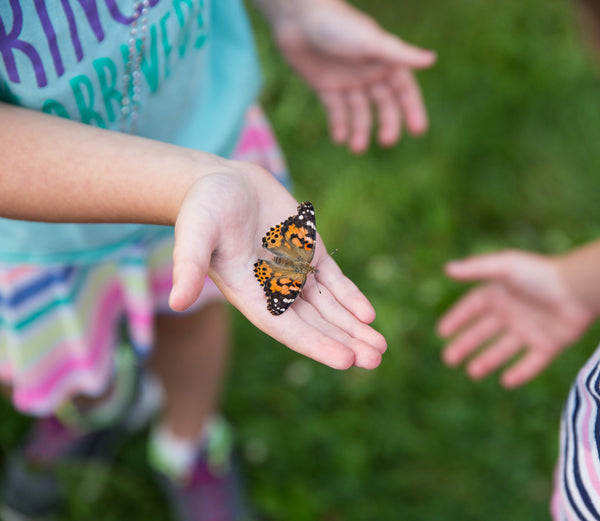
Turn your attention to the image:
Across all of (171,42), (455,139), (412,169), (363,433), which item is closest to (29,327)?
(171,42)

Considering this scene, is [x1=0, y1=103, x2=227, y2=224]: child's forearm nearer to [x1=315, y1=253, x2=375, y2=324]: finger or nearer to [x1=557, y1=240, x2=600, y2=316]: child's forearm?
[x1=315, y1=253, x2=375, y2=324]: finger

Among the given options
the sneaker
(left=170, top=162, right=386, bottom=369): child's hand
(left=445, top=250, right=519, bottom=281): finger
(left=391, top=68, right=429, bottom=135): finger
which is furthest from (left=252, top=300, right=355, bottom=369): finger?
the sneaker

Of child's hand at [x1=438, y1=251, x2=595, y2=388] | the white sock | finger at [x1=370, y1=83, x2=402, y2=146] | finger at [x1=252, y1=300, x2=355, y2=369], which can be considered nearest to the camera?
finger at [x1=252, y1=300, x2=355, y2=369]

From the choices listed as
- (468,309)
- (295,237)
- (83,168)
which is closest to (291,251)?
(295,237)

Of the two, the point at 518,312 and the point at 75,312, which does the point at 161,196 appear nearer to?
the point at 75,312

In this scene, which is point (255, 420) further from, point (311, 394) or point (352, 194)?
point (352, 194)
